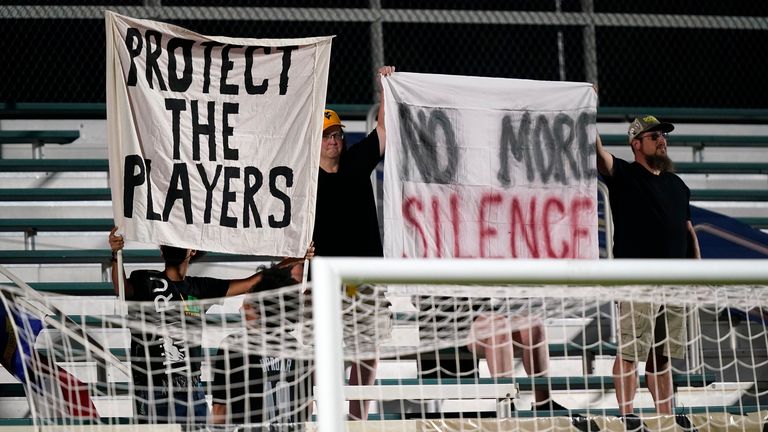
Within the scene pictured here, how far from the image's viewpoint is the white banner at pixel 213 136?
19.1ft

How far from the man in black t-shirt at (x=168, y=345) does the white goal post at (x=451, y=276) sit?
4.88ft

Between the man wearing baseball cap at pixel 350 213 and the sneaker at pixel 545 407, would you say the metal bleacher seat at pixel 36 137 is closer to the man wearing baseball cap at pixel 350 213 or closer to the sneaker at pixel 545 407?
the man wearing baseball cap at pixel 350 213

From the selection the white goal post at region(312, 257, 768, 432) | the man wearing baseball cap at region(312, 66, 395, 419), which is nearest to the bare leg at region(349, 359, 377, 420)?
the man wearing baseball cap at region(312, 66, 395, 419)

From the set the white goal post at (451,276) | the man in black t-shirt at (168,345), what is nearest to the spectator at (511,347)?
the man in black t-shirt at (168,345)

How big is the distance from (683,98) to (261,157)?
525cm

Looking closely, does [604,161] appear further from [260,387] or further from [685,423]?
[260,387]

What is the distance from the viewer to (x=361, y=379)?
6203mm

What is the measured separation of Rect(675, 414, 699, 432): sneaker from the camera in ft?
19.4

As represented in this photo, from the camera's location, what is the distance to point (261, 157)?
6.00m

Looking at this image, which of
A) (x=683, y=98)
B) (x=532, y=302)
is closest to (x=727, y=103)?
(x=683, y=98)

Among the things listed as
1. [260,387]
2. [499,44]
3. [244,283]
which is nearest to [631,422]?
[260,387]

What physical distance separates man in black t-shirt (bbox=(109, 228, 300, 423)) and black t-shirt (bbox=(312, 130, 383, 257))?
0.44 metres

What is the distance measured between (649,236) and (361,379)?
5.28 ft

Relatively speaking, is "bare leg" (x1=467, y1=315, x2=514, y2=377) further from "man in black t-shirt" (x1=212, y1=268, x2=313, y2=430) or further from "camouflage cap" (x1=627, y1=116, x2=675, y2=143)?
"camouflage cap" (x1=627, y1=116, x2=675, y2=143)
